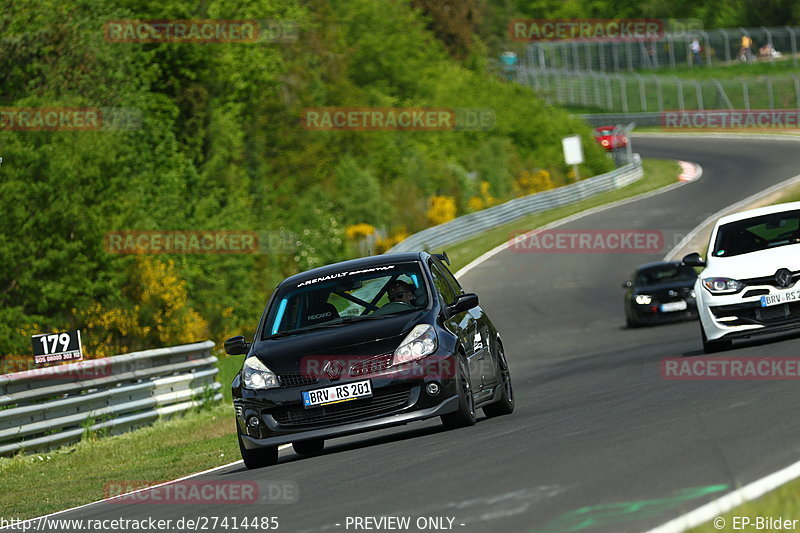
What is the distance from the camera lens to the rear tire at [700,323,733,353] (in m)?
17.2

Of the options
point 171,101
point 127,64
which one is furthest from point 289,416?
point 171,101

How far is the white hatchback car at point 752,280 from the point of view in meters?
16.3

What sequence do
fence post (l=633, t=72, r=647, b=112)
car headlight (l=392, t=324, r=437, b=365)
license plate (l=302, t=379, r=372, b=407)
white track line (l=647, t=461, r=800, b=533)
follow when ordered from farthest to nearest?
fence post (l=633, t=72, r=647, b=112)
car headlight (l=392, t=324, r=437, b=365)
license plate (l=302, t=379, r=372, b=407)
white track line (l=647, t=461, r=800, b=533)

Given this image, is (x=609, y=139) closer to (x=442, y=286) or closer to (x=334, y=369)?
(x=442, y=286)

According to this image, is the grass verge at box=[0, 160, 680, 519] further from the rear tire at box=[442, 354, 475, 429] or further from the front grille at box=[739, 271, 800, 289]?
the front grille at box=[739, 271, 800, 289]

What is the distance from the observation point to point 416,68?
86438 millimetres

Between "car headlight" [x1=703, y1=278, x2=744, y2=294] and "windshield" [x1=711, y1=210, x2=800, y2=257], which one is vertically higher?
"windshield" [x1=711, y1=210, x2=800, y2=257]

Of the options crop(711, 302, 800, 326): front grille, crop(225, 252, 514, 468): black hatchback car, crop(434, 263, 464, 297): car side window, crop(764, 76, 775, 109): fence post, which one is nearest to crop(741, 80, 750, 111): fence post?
crop(764, 76, 775, 109): fence post

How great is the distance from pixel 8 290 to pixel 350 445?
28482mm

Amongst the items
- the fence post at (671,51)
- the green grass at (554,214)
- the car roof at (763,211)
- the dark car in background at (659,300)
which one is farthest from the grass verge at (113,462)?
the fence post at (671,51)

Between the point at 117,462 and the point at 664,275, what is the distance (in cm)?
1699

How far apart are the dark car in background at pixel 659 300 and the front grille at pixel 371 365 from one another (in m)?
17.5

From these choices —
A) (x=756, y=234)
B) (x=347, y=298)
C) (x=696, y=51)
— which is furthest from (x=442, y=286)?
(x=696, y=51)

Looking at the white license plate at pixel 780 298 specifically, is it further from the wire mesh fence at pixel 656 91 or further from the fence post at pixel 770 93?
the fence post at pixel 770 93
